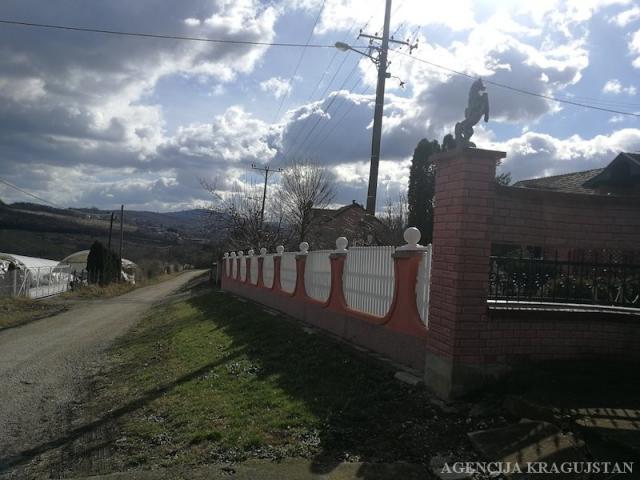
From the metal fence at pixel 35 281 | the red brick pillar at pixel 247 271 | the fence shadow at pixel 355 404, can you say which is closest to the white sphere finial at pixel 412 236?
the fence shadow at pixel 355 404

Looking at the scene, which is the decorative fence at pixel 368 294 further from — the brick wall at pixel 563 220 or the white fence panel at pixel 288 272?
the brick wall at pixel 563 220

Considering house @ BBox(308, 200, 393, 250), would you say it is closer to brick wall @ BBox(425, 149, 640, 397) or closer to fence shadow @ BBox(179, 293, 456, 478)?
fence shadow @ BBox(179, 293, 456, 478)

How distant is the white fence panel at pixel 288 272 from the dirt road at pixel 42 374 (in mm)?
4629

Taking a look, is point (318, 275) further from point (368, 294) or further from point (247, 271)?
point (247, 271)

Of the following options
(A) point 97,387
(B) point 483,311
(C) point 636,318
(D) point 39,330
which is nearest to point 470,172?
(B) point 483,311

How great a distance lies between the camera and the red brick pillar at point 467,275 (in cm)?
523

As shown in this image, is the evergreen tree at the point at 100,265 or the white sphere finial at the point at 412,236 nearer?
the white sphere finial at the point at 412,236

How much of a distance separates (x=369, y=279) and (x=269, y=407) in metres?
2.83

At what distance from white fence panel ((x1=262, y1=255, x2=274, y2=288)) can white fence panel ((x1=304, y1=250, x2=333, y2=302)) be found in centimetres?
449

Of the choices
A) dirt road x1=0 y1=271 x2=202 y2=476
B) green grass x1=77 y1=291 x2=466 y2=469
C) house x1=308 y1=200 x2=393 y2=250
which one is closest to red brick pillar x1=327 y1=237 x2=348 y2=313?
green grass x1=77 y1=291 x2=466 y2=469

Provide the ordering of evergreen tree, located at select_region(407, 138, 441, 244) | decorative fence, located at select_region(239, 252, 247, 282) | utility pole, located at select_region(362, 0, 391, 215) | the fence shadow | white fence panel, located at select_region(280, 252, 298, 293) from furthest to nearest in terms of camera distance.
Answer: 1. evergreen tree, located at select_region(407, 138, 441, 244)
2. decorative fence, located at select_region(239, 252, 247, 282)
3. utility pole, located at select_region(362, 0, 391, 215)
4. white fence panel, located at select_region(280, 252, 298, 293)
5. the fence shadow

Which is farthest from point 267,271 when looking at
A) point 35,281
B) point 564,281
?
point 35,281

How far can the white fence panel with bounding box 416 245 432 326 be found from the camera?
633cm

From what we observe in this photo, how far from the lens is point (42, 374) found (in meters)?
9.97
